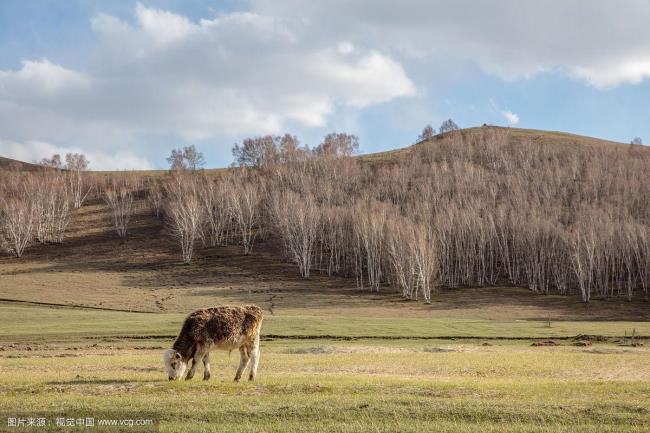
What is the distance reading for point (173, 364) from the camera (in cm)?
1828

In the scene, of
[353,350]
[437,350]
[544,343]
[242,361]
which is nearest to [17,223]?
[353,350]

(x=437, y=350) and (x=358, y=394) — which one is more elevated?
(x=358, y=394)

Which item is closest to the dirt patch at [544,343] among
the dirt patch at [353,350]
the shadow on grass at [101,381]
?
the dirt patch at [353,350]

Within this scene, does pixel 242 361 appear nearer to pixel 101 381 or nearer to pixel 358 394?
pixel 101 381

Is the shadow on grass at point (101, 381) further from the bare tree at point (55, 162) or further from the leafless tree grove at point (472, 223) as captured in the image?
the bare tree at point (55, 162)

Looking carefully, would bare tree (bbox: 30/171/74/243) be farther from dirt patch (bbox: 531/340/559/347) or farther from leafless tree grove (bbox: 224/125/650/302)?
dirt patch (bbox: 531/340/559/347)

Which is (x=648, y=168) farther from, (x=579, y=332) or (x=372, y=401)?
(x=372, y=401)

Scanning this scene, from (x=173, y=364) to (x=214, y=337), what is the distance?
1.49m

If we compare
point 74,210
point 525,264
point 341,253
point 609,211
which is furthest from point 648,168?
point 74,210

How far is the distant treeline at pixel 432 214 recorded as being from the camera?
91.7 metres

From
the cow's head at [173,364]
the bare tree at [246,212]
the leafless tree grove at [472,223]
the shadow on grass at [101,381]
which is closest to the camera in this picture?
the shadow on grass at [101,381]

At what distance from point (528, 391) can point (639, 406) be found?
327 centimetres

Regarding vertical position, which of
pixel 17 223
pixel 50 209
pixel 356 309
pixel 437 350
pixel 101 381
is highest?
pixel 50 209

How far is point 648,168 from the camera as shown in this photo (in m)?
142
